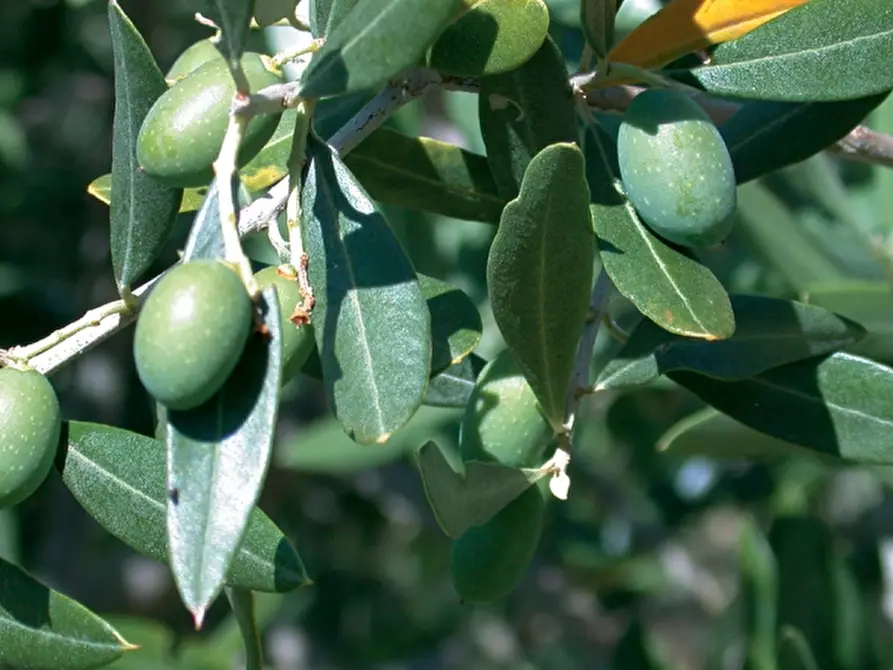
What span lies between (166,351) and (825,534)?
1.55 m

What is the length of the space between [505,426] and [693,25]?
0.38 m

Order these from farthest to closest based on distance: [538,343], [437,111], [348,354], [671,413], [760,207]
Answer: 1. [437,111]
2. [671,413]
3. [760,207]
4. [538,343]
5. [348,354]

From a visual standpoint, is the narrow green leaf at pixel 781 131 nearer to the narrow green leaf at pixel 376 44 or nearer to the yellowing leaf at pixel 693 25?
the yellowing leaf at pixel 693 25

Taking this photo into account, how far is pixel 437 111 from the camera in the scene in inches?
147

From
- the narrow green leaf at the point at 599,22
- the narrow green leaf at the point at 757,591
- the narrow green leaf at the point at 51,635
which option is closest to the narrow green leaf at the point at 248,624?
the narrow green leaf at the point at 51,635

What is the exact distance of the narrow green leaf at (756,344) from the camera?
1078 mm

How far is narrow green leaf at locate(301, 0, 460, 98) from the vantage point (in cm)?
72

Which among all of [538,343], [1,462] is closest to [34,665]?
[1,462]

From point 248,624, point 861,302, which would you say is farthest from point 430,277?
point 861,302

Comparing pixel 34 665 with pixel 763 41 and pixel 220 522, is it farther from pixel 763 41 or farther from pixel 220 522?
pixel 763 41

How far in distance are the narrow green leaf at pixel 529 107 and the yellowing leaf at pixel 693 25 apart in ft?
0.20

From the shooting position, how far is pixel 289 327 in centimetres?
82

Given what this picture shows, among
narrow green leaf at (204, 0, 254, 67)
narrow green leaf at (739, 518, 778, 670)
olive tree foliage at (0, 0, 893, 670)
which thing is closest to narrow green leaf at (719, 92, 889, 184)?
olive tree foliage at (0, 0, 893, 670)

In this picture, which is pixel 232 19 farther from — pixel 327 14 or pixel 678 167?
pixel 678 167
